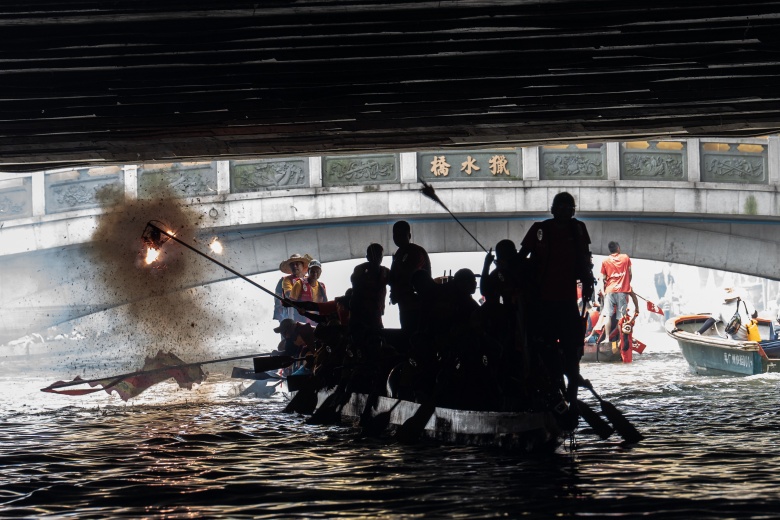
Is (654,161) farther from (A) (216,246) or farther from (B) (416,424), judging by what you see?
(B) (416,424)

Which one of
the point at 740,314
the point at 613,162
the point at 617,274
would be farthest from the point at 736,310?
the point at 613,162

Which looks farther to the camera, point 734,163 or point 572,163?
point 572,163

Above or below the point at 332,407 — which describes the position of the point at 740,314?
above

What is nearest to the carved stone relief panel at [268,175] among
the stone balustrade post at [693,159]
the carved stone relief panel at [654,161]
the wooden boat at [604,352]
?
the carved stone relief panel at [654,161]

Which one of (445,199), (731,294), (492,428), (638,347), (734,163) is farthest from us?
(638,347)

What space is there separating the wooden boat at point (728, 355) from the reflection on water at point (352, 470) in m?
5.90

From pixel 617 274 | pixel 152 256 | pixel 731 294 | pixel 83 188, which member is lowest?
pixel 731 294

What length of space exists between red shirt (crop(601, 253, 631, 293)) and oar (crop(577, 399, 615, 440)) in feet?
49.3

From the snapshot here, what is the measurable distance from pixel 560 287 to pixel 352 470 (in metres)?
2.30

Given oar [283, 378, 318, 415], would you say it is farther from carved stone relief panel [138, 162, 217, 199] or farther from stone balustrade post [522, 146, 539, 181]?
carved stone relief panel [138, 162, 217, 199]

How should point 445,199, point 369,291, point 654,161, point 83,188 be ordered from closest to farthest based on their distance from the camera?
point 369,291 < point 654,161 < point 445,199 < point 83,188

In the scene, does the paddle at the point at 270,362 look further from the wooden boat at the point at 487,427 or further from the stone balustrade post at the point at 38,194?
the stone balustrade post at the point at 38,194

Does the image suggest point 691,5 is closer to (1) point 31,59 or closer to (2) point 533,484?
(2) point 533,484

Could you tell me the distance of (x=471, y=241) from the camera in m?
27.9
